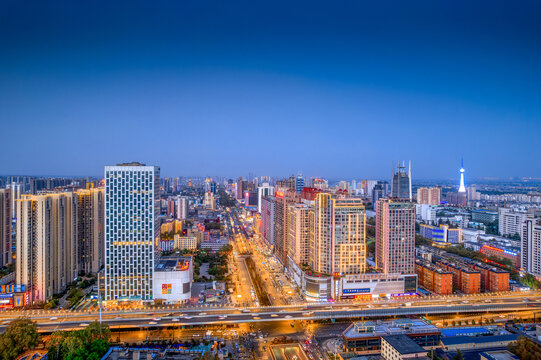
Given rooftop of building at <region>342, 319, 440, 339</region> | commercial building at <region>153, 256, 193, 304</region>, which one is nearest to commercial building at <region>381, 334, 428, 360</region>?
rooftop of building at <region>342, 319, 440, 339</region>

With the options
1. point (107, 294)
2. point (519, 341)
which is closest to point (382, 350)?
point (519, 341)

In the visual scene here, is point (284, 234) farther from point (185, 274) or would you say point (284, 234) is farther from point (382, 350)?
point (382, 350)

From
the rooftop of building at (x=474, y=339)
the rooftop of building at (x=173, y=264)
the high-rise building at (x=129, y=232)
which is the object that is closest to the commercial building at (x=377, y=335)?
the rooftop of building at (x=474, y=339)

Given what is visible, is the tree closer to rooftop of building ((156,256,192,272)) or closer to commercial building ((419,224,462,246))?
rooftop of building ((156,256,192,272))

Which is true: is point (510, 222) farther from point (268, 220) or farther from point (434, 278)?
point (268, 220)

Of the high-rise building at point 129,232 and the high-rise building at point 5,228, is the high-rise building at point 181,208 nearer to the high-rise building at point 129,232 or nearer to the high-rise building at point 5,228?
the high-rise building at point 5,228

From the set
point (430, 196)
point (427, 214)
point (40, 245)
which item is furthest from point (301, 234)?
point (430, 196)
